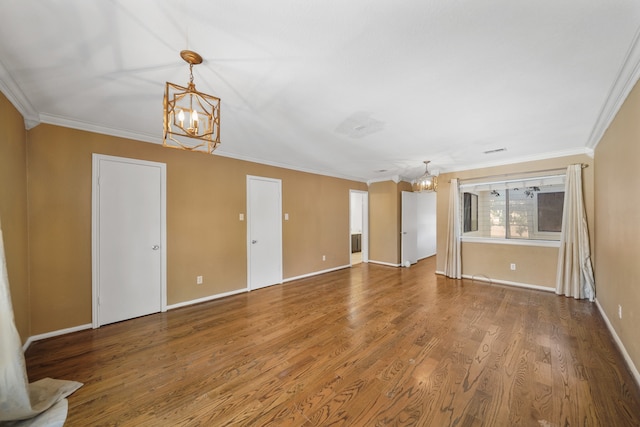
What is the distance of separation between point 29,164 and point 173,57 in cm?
227

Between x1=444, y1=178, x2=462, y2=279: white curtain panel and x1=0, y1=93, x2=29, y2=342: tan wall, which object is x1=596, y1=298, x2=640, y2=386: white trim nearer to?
x1=444, y1=178, x2=462, y2=279: white curtain panel

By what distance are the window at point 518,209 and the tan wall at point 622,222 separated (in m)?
1.16

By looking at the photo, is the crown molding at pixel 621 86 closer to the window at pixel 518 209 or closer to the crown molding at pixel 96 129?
the window at pixel 518 209

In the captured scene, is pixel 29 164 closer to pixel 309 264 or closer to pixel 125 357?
pixel 125 357

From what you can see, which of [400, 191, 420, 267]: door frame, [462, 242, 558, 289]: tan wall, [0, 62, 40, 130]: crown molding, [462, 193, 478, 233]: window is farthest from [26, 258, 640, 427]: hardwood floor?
[400, 191, 420, 267]: door frame

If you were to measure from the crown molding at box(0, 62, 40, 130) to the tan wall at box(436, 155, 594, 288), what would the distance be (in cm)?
598

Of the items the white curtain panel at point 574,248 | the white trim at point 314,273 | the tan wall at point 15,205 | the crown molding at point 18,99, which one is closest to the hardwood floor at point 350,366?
the white curtain panel at point 574,248

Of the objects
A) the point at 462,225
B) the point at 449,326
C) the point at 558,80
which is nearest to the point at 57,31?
the point at 558,80

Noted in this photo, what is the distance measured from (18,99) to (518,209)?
22.4 feet

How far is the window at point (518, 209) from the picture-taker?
4.21 m

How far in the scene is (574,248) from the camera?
12.3ft

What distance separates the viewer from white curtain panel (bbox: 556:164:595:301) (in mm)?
3629

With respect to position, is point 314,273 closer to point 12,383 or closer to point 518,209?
point 518,209

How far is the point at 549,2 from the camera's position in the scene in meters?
1.23
